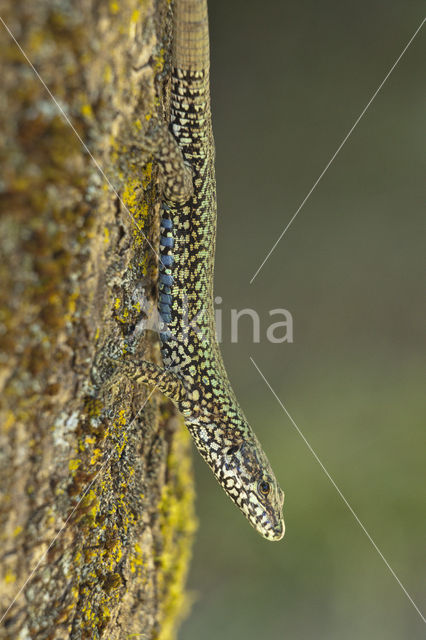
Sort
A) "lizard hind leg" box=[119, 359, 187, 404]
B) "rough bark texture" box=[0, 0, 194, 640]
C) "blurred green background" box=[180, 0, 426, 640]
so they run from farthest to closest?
"blurred green background" box=[180, 0, 426, 640], "lizard hind leg" box=[119, 359, 187, 404], "rough bark texture" box=[0, 0, 194, 640]

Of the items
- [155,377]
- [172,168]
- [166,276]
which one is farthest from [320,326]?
[172,168]

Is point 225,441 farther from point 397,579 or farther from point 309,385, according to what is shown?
point 397,579

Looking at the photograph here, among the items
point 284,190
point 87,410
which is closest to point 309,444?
point 284,190

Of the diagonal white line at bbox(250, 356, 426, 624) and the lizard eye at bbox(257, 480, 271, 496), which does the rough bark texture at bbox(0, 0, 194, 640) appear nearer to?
the lizard eye at bbox(257, 480, 271, 496)

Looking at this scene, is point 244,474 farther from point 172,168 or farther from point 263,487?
point 172,168

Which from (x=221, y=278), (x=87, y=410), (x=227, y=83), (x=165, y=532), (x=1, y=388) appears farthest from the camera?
(x=221, y=278)

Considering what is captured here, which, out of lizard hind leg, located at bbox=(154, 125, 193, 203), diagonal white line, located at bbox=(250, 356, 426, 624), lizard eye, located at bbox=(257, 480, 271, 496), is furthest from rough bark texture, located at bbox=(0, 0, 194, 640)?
diagonal white line, located at bbox=(250, 356, 426, 624)

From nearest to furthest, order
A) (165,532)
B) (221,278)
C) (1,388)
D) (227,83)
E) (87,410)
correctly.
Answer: (1,388) → (87,410) → (165,532) → (227,83) → (221,278)
